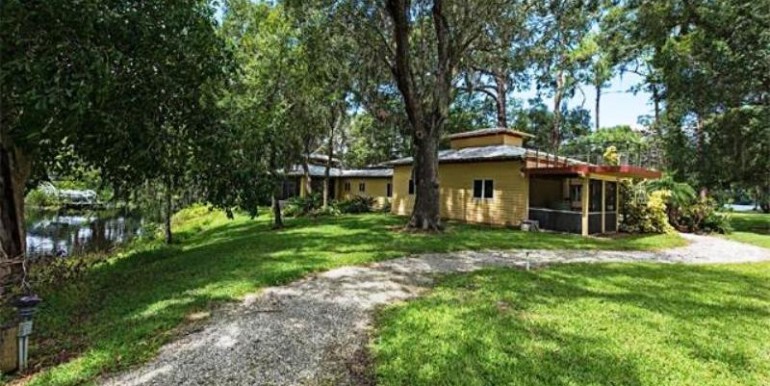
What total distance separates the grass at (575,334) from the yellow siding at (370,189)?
19.3 metres

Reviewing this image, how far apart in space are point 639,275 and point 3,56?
10.5 meters

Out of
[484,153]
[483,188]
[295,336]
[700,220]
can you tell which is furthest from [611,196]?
[295,336]

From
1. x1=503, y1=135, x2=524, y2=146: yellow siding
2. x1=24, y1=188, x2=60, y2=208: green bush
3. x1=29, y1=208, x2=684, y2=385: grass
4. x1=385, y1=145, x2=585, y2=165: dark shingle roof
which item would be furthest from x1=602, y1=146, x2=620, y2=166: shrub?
x1=24, y1=188, x2=60, y2=208: green bush

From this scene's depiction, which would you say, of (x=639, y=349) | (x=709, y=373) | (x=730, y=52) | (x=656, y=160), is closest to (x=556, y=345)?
(x=639, y=349)

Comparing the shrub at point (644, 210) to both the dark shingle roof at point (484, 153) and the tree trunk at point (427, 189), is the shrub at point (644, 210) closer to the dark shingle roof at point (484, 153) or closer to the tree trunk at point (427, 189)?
the dark shingle roof at point (484, 153)

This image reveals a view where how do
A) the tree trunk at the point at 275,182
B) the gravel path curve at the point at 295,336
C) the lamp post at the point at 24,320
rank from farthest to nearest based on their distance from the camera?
1. the tree trunk at the point at 275,182
2. the lamp post at the point at 24,320
3. the gravel path curve at the point at 295,336

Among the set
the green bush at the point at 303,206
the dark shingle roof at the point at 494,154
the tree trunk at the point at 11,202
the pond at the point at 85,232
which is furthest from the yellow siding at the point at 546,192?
the pond at the point at 85,232

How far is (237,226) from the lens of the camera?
20.1 meters

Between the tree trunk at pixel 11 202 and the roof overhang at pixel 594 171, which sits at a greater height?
the roof overhang at pixel 594 171

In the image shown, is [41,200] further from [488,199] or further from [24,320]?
[24,320]

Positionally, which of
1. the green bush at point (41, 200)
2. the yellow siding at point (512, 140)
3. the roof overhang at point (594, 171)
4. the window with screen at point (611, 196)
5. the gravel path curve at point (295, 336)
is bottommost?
the gravel path curve at point (295, 336)

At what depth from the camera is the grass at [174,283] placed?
14.7ft

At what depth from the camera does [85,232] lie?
74.8ft

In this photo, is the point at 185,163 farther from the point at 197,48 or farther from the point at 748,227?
the point at 748,227
